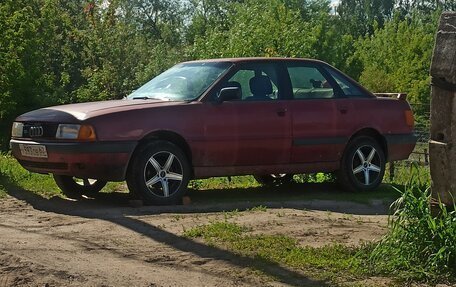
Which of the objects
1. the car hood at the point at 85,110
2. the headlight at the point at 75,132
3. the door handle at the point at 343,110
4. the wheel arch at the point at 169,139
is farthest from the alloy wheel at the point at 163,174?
the door handle at the point at 343,110

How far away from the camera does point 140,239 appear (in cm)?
713

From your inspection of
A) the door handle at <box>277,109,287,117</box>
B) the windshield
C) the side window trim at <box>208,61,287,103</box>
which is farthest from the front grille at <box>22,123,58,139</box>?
the door handle at <box>277,109,287,117</box>

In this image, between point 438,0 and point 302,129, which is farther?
point 438,0

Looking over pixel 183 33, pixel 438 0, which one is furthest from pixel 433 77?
pixel 438 0

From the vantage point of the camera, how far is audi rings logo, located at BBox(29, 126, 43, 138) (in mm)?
9070

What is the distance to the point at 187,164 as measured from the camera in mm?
9328

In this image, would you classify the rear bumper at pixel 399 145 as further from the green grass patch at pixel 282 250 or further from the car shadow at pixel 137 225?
the green grass patch at pixel 282 250

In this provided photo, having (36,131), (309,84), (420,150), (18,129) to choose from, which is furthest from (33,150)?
(420,150)

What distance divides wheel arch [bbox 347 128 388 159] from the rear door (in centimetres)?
25

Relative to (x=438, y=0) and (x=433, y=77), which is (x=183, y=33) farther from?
(x=433, y=77)

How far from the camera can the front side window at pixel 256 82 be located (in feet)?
32.6

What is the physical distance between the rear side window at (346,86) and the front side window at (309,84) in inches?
7.0

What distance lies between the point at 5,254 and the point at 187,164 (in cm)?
328

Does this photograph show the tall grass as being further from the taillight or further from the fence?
the taillight
